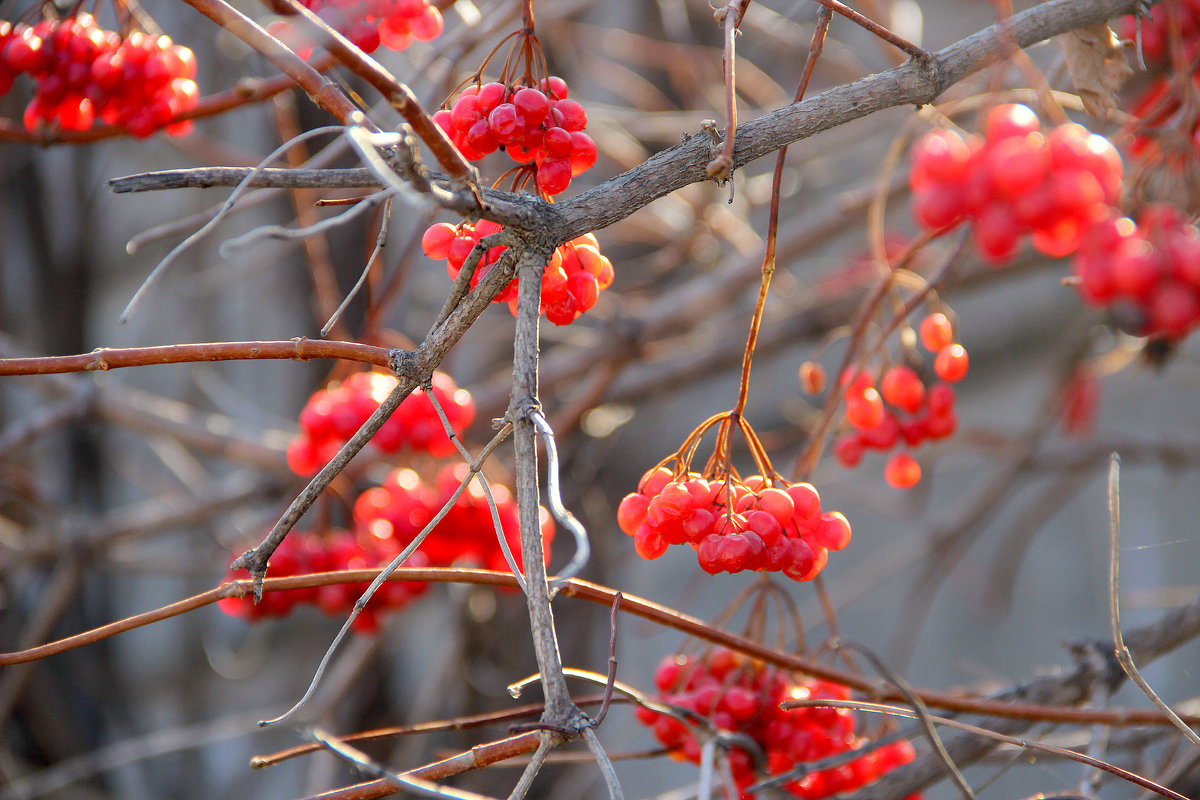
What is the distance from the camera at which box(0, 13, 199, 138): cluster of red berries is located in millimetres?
823

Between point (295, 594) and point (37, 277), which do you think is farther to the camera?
point (37, 277)

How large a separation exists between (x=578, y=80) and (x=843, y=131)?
85 centimetres

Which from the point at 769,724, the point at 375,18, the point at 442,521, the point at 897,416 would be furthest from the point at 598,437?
the point at 375,18

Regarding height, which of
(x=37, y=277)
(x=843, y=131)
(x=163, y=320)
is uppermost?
(x=163, y=320)

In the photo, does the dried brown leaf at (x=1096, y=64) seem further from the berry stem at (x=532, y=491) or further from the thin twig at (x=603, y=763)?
the thin twig at (x=603, y=763)

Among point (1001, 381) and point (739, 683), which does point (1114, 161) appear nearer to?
point (739, 683)

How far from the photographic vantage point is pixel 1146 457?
1.60 meters

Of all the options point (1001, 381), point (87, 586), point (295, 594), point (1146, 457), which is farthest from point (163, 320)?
point (1146, 457)

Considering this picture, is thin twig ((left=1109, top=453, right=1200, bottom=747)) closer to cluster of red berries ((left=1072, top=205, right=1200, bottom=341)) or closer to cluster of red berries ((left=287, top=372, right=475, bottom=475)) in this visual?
cluster of red berries ((left=1072, top=205, right=1200, bottom=341))

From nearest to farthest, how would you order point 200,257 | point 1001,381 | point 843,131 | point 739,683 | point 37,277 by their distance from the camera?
point 739,683 < point 843,131 < point 1001,381 < point 37,277 < point 200,257

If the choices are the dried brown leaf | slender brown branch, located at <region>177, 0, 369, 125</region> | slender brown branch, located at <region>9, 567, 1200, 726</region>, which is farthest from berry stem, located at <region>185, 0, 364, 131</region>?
the dried brown leaf

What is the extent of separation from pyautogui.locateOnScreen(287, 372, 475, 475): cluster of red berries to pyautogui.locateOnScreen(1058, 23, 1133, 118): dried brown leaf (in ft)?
2.34

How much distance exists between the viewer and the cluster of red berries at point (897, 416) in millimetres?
876

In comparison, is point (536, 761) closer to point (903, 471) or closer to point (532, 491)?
point (532, 491)
